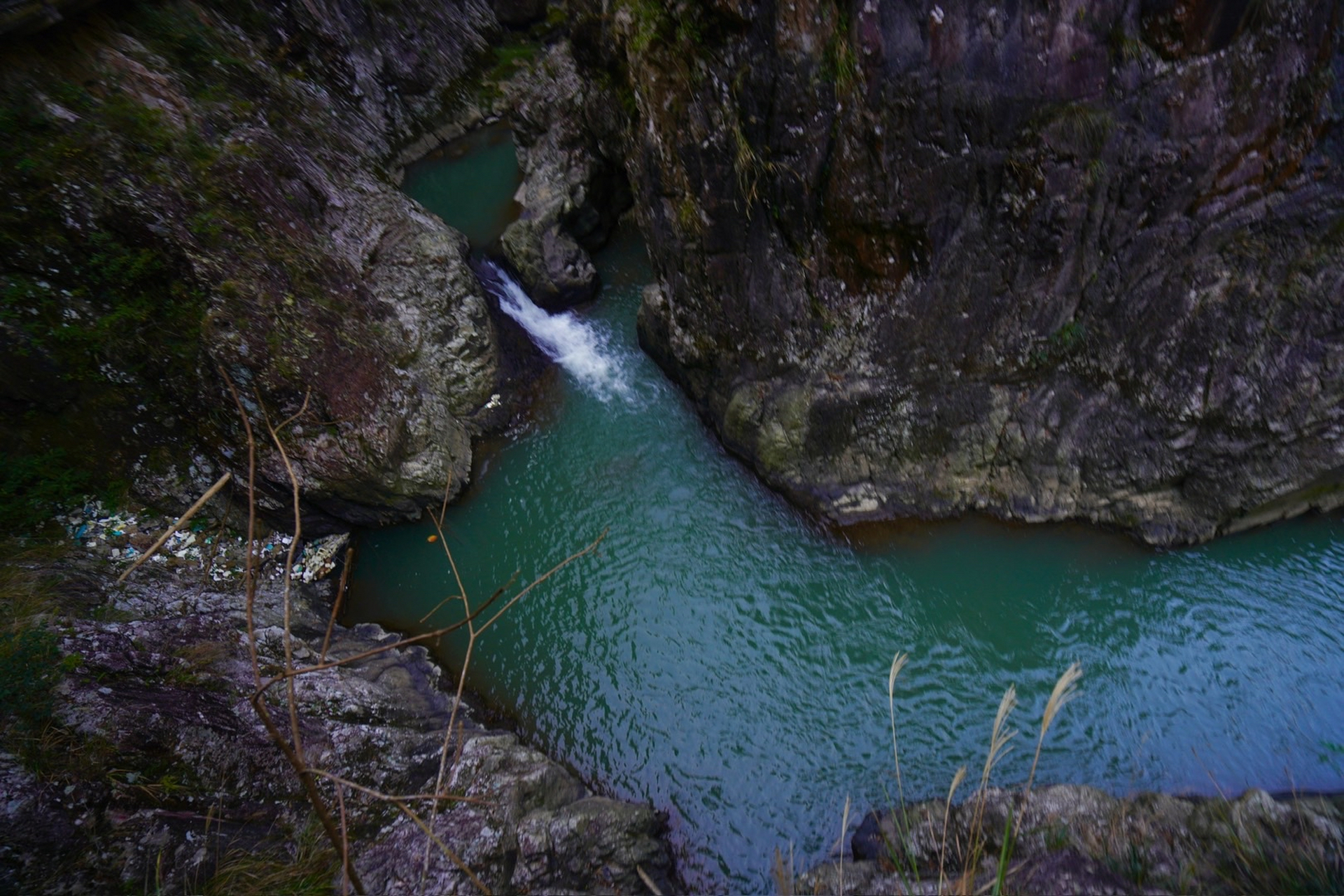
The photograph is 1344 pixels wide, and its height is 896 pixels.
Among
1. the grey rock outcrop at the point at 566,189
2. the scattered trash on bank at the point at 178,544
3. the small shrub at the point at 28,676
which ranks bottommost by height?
the scattered trash on bank at the point at 178,544

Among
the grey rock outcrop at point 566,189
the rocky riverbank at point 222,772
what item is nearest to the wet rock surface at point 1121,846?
the rocky riverbank at point 222,772

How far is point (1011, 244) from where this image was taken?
6.35 meters

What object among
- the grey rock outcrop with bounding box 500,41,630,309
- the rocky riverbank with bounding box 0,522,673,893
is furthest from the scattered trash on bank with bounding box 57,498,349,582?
the grey rock outcrop with bounding box 500,41,630,309

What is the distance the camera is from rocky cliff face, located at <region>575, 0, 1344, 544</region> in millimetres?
5480

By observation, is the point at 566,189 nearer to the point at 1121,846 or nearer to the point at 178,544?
the point at 178,544

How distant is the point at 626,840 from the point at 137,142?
26.8 feet

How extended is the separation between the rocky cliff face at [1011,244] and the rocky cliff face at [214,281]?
3.35m

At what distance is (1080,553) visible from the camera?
7.09m

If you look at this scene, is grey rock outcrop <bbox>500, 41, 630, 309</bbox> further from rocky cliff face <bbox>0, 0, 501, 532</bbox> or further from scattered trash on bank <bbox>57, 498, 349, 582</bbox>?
scattered trash on bank <bbox>57, 498, 349, 582</bbox>

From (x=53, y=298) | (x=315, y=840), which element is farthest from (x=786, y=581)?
(x=53, y=298)

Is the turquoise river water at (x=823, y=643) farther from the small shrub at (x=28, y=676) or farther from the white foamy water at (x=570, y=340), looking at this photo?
the small shrub at (x=28, y=676)

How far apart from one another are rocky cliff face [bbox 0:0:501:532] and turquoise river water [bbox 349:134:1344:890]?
1.28 meters

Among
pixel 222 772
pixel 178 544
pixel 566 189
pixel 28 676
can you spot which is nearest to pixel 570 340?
pixel 566 189

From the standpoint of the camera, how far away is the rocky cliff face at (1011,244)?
5.48 m
